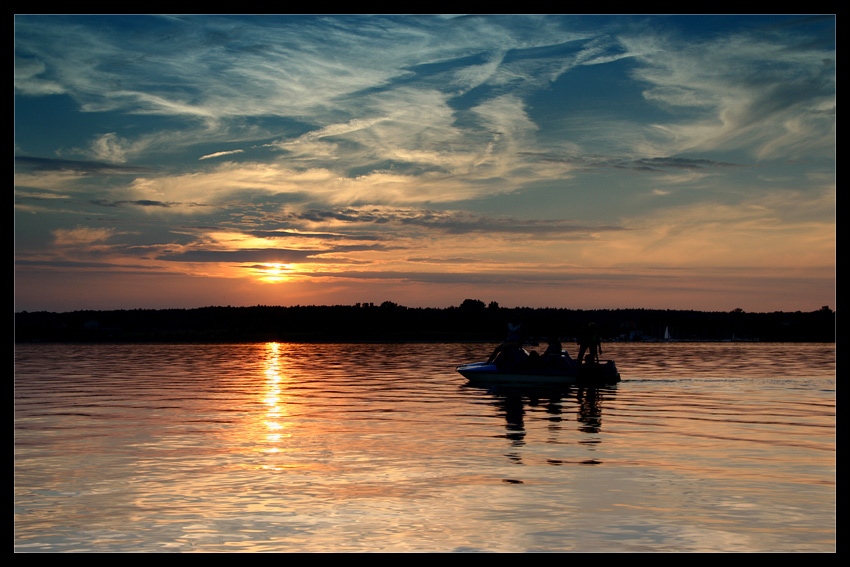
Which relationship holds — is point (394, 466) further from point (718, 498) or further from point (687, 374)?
point (687, 374)

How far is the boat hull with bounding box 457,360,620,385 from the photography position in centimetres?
3875

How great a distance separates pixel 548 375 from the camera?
38844 millimetres

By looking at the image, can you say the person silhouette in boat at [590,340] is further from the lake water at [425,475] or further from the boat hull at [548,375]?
the lake water at [425,475]

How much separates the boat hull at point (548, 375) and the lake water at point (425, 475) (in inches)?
252

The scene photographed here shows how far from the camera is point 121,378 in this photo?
47.5 m

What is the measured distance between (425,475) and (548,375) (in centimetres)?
2315

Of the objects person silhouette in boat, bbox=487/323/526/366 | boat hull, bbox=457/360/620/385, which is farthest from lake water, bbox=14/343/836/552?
person silhouette in boat, bbox=487/323/526/366

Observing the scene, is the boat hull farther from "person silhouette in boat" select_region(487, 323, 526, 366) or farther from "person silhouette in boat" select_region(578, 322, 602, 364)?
"person silhouette in boat" select_region(578, 322, 602, 364)

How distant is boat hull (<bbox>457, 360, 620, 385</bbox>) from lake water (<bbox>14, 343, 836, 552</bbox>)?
6.41 m

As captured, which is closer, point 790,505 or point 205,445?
point 790,505

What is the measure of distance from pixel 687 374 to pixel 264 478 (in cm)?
4010
